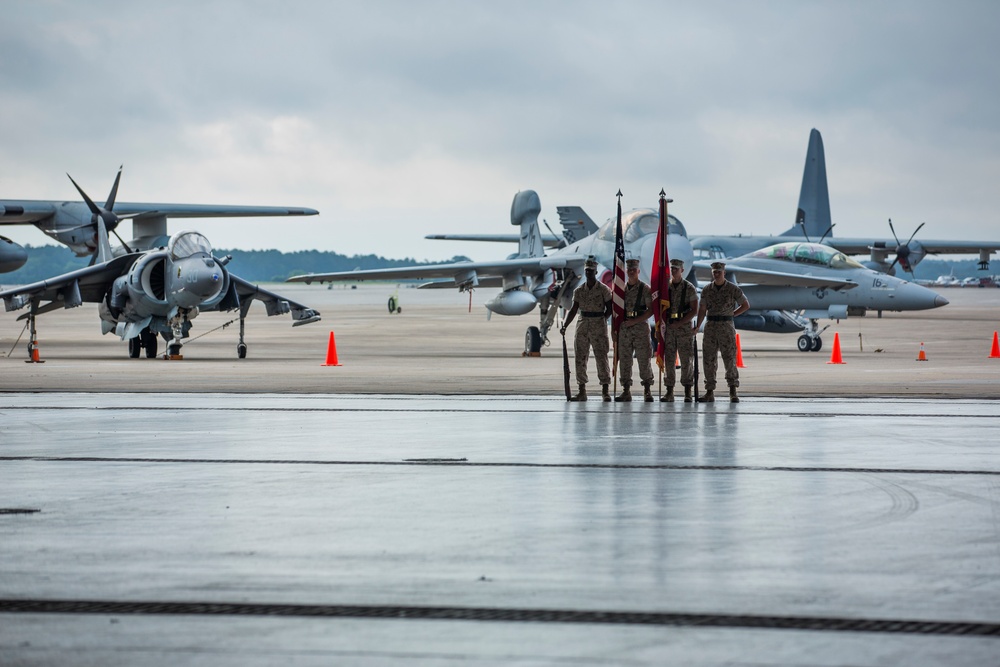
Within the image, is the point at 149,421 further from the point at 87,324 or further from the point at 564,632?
the point at 87,324

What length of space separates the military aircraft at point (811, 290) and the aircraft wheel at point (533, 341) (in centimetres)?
438

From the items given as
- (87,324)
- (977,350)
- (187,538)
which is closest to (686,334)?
(187,538)

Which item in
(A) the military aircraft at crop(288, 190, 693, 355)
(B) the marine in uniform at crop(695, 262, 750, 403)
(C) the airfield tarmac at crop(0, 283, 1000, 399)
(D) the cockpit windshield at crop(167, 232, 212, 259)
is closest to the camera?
(B) the marine in uniform at crop(695, 262, 750, 403)

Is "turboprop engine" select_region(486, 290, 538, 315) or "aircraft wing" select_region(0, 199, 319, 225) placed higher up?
"aircraft wing" select_region(0, 199, 319, 225)

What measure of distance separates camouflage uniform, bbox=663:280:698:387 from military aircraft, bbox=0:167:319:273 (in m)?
19.9

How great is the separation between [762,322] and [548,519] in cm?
2702

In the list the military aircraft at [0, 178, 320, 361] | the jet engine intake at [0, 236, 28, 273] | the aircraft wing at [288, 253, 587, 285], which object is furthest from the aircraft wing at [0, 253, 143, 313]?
the jet engine intake at [0, 236, 28, 273]

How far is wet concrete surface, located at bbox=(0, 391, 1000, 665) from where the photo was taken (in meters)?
4.61

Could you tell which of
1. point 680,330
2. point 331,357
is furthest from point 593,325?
point 331,357

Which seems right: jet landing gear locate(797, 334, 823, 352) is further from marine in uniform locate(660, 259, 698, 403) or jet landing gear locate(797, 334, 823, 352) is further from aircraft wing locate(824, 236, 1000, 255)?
aircraft wing locate(824, 236, 1000, 255)

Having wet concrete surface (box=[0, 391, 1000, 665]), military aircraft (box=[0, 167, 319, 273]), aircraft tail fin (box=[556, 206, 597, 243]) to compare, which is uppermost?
aircraft tail fin (box=[556, 206, 597, 243])

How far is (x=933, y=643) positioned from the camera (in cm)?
454

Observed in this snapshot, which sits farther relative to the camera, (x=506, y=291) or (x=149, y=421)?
(x=506, y=291)

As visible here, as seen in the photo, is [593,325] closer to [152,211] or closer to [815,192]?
[152,211]
